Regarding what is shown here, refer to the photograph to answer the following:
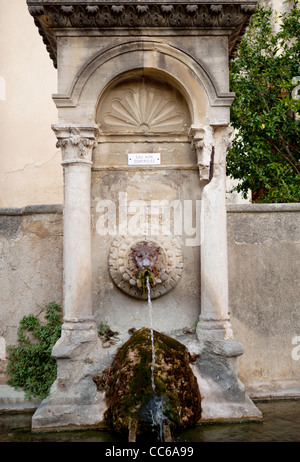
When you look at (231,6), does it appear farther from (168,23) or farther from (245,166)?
(245,166)

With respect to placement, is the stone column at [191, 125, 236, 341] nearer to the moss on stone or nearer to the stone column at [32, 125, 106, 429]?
the moss on stone

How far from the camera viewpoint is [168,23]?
4699 millimetres

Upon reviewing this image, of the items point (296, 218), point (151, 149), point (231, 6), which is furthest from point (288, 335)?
point (231, 6)

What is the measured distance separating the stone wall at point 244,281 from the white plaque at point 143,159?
3.28 ft

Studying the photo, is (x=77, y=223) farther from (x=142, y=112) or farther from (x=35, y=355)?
(x=35, y=355)

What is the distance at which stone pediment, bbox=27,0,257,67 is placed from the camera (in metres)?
4.52

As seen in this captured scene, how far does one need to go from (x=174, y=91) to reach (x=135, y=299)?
2.24 meters

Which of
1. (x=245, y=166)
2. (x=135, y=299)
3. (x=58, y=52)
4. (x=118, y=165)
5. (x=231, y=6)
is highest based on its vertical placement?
(x=231, y=6)

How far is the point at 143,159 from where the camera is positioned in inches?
199

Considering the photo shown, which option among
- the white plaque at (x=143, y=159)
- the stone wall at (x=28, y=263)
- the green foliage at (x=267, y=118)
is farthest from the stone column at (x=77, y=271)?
the green foliage at (x=267, y=118)

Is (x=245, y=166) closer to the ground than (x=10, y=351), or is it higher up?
higher up

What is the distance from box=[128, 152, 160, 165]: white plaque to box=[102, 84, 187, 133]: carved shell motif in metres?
0.26
